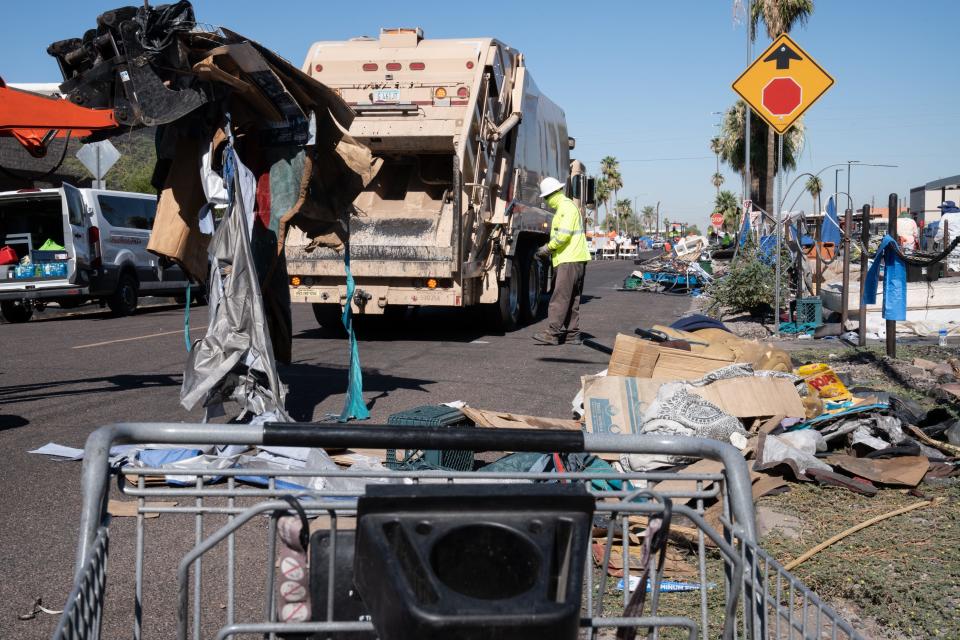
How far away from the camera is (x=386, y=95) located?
12.0 metres

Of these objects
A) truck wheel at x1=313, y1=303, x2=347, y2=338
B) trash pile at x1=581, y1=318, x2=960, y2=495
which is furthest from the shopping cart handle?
truck wheel at x1=313, y1=303, x2=347, y2=338

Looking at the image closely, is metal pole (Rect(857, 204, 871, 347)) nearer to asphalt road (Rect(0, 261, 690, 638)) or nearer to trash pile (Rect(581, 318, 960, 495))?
asphalt road (Rect(0, 261, 690, 638))

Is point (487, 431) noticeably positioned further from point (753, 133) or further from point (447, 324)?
point (753, 133)

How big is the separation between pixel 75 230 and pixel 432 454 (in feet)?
42.3

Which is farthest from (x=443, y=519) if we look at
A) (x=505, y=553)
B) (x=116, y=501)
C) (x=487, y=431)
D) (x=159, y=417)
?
(x=159, y=417)

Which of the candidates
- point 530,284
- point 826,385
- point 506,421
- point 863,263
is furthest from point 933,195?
point 506,421

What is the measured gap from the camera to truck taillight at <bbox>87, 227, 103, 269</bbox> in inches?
646

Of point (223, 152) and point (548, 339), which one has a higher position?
point (223, 152)

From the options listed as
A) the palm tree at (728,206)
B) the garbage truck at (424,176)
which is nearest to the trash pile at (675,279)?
the garbage truck at (424,176)

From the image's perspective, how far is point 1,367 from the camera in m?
10.1

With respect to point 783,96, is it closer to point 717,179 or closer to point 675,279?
point 675,279

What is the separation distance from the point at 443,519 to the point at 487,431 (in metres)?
0.52

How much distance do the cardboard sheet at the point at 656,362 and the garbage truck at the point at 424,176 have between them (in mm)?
4593

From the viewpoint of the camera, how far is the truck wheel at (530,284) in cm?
1494
